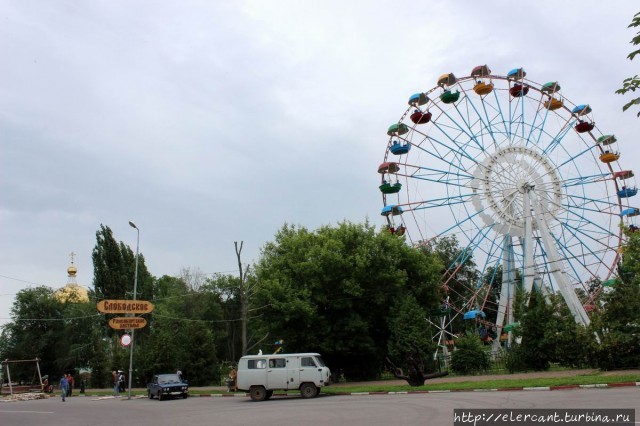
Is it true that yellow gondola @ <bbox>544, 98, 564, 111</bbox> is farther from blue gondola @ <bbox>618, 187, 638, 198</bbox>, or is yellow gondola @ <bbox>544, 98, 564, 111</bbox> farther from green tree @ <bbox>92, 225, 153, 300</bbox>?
green tree @ <bbox>92, 225, 153, 300</bbox>

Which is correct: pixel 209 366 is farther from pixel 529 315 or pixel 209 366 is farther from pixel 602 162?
pixel 602 162

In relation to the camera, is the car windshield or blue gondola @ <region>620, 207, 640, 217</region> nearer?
the car windshield

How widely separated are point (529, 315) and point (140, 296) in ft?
150

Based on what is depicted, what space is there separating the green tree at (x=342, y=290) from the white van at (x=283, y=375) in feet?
25.5

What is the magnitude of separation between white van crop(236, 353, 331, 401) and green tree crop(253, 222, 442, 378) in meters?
7.79

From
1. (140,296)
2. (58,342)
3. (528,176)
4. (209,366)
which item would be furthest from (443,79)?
(58,342)

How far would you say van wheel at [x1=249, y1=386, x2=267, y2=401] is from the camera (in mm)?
25938

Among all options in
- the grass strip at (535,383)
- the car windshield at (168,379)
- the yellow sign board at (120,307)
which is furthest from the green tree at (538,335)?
the yellow sign board at (120,307)

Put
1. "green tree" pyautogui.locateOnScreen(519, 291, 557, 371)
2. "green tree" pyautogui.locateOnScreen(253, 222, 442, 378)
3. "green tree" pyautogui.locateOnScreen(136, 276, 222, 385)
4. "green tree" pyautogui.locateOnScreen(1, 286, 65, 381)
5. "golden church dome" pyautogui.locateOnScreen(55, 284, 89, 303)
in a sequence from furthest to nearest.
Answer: "golden church dome" pyautogui.locateOnScreen(55, 284, 89, 303), "green tree" pyautogui.locateOnScreen(1, 286, 65, 381), "green tree" pyautogui.locateOnScreen(136, 276, 222, 385), "green tree" pyautogui.locateOnScreen(253, 222, 442, 378), "green tree" pyautogui.locateOnScreen(519, 291, 557, 371)

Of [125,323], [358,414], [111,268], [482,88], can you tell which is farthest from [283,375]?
[111,268]

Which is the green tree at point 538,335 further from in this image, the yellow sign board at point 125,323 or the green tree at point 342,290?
the yellow sign board at point 125,323

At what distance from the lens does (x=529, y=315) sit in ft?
108

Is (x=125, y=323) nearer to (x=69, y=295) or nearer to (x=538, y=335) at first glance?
(x=538, y=335)

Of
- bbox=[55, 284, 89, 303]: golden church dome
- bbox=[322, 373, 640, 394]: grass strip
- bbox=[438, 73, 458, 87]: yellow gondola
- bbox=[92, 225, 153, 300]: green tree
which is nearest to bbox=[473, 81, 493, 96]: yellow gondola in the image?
bbox=[438, 73, 458, 87]: yellow gondola
